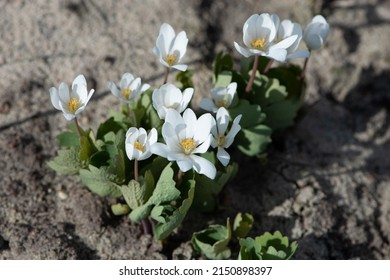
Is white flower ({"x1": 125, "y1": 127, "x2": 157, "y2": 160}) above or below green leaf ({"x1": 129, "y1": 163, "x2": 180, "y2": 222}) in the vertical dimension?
above

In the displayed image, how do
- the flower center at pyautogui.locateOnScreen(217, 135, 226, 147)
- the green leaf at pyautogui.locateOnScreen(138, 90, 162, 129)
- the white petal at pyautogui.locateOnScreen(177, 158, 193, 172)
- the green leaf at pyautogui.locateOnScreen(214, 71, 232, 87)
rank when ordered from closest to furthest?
1. the white petal at pyautogui.locateOnScreen(177, 158, 193, 172)
2. the flower center at pyautogui.locateOnScreen(217, 135, 226, 147)
3. the green leaf at pyautogui.locateOnScreen(138, 90, 162, 129)
4. the green leaf at pyautogui.locateOnScreen(214, 71, 232, 87)

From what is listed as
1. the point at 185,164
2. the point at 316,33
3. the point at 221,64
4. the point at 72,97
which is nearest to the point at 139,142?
the point at 185,164

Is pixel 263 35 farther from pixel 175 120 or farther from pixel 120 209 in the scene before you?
pixel 120 209

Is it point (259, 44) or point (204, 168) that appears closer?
point (204, 168)

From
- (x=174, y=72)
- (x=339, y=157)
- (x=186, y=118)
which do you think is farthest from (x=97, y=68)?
(x=339, y=157)

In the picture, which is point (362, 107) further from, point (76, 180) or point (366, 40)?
point (76, 180)

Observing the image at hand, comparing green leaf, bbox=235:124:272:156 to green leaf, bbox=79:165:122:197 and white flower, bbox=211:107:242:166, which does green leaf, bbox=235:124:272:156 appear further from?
green leaf, bbox=79:165:122:197

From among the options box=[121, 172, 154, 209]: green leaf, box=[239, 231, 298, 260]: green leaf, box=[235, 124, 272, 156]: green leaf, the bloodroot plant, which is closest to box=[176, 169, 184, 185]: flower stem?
the bloodroot plant
